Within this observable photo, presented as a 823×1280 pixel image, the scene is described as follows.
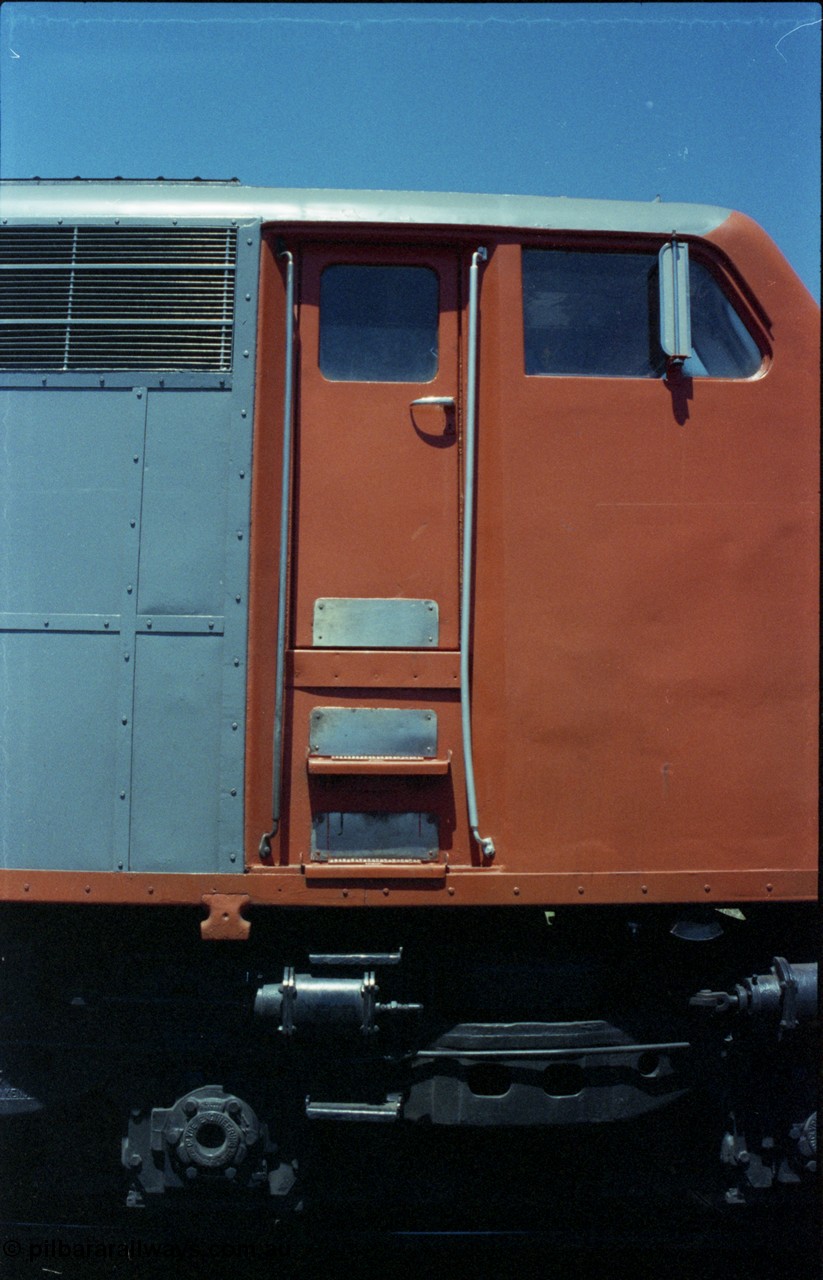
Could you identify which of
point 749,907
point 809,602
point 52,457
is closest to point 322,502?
point 52,457

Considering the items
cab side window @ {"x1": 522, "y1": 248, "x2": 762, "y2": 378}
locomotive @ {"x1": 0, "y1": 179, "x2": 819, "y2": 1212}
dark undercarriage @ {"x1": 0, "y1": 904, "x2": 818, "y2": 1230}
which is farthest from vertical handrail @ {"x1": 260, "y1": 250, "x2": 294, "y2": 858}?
cab side window @ {"x1": 522, "y1": 248, "x2": 762, "y2": 378}

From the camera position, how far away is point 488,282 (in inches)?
119

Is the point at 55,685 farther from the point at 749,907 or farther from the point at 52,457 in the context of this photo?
the point at 749,907

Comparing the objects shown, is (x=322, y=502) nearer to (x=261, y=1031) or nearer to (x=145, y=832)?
(x=145, y=832)

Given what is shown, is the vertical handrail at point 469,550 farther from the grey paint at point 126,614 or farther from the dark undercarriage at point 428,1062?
the grey paint at point 126,614

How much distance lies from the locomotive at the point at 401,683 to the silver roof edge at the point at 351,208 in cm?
2

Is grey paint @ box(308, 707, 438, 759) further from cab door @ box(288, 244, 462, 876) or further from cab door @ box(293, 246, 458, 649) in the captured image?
cab door @ box(293, 246, 458, 649)

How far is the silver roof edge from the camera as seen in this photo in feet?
9.82

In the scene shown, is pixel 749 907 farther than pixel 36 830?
Yes

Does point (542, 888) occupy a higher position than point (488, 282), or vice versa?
point (488, 282)

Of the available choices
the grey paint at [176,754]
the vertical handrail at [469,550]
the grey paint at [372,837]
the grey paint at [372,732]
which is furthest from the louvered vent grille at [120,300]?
the grey paint at [372,837]

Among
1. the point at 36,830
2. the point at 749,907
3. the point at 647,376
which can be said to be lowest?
the point at 749,907

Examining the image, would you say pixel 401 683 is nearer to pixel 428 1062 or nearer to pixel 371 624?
pixel 371 624

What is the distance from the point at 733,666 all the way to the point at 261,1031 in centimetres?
202
